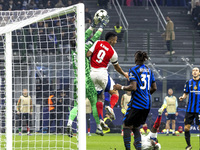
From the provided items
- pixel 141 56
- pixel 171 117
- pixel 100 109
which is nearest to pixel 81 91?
pixel 141 56

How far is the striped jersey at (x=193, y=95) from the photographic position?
13.2m

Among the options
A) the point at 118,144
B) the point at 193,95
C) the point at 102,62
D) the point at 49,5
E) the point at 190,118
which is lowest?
the point at 118,144

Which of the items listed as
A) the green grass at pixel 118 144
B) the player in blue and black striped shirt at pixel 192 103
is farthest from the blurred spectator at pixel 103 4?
the player in blue and black striped shirt at pixel 192 103

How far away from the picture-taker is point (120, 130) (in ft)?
72.7

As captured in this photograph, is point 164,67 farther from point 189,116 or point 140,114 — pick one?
point 140,114

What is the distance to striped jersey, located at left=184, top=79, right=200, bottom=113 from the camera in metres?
13.2

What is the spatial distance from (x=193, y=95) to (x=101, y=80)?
316 cm

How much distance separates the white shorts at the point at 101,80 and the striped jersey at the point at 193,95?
8.66 ft

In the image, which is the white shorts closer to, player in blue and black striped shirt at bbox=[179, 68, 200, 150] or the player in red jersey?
the player in red jersey

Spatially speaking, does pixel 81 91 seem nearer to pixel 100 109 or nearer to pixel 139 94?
pixel 139 94

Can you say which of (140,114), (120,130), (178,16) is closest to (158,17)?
(178,16)

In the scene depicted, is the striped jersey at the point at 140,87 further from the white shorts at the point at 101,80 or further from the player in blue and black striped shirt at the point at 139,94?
the white shorts at the point at 101,80

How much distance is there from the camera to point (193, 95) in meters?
13.5

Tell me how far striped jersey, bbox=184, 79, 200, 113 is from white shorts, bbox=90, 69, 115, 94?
264 cm
